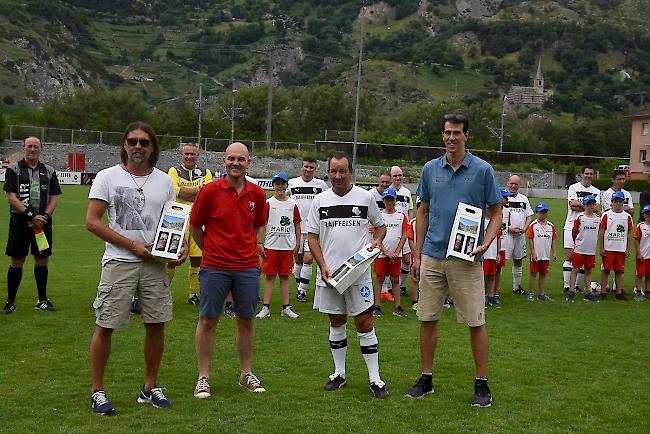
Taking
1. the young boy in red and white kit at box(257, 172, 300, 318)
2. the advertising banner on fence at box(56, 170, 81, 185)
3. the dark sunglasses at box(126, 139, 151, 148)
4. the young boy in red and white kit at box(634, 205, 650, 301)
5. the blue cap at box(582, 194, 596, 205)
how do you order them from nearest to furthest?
the dark sunglasses at box(126, 139, 151, 148) → the young boy in red and white kit at box(257, 172, 300, 318) → the young boy in red and white kit at box(634, 205, 650, 301) → the blue cap at box(582, 194, 596, 205) → the advertising banner on fence at box(56, 170, 81, 185)

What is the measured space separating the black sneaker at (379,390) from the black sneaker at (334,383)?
12.8 inches

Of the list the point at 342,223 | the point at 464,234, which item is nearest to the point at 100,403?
the point at 342,223

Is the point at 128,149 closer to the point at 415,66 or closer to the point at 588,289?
the point at 588,289

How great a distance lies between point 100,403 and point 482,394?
2952 millimetres

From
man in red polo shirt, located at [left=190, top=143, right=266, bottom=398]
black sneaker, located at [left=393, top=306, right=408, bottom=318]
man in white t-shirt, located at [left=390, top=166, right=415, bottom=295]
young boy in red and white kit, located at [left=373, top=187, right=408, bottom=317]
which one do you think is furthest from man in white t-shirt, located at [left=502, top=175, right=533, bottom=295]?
man in red polo shirt, located at [left=190, top=143, right=266, bottom=398]

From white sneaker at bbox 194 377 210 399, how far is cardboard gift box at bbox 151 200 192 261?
3.75 feet

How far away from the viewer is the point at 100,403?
586 cm

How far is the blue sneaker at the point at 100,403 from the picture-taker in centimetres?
583

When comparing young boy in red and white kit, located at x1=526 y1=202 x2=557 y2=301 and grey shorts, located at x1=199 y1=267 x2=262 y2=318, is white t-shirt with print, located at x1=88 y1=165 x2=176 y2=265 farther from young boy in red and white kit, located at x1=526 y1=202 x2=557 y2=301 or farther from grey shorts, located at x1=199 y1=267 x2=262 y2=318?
young boy in red and white kit, located at x1=526 y1=202 x2=557 y2=301

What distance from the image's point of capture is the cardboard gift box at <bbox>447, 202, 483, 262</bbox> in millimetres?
6203

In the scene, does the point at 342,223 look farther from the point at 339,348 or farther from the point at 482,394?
the point at 482,394

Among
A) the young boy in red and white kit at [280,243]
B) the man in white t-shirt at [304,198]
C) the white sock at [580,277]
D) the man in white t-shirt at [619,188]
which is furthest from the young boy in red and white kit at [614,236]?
the young boy in red and white kit at [280,243]

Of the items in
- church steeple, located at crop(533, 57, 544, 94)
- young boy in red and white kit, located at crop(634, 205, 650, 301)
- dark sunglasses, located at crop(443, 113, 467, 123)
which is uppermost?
church steeple, located at crop(533, 57, 544, 94)

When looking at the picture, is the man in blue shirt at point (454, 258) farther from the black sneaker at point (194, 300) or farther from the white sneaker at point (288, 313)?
the black sneaker at point (194, 300)
